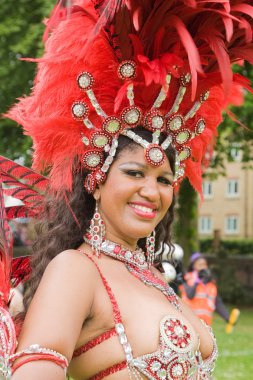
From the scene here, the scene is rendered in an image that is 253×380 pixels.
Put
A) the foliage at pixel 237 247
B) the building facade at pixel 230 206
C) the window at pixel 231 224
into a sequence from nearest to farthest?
1. the foliage at pixel 237 247
2. the building facade at pixel 230 206
3. the window at pixel 231 224

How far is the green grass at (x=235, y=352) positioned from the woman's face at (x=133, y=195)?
6.37 metres

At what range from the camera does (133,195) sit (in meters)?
2.73

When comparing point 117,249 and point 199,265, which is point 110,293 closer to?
point 117,249

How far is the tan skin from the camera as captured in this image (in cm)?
240

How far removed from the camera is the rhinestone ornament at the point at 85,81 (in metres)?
2.76

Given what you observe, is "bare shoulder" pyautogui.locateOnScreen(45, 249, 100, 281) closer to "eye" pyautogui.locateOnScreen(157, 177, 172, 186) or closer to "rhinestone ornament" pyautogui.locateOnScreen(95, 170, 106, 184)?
"rhinestone ornament" pyautogui.locateOnScreen(95, 170, 106, 184)

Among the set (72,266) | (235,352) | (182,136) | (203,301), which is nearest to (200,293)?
(203,301)

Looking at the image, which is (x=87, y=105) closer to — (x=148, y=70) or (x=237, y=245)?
(x=148, y=70)

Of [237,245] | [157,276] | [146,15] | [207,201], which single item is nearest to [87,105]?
[146,15]

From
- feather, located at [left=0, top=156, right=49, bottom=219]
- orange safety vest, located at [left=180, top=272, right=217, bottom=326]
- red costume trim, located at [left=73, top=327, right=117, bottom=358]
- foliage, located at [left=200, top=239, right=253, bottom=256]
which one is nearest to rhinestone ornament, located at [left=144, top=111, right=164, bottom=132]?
feather, located at [left=0, top=156, right=49, bottom=219]

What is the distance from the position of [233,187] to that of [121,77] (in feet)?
136

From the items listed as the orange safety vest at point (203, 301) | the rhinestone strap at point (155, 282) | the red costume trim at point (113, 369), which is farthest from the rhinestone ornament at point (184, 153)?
the orange safety vest at point (203, 301)

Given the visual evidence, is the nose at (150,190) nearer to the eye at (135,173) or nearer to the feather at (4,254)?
the eye at (135,173)

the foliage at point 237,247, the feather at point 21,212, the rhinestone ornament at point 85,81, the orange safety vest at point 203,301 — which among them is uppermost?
the rhinestone ornament at point 85,81
